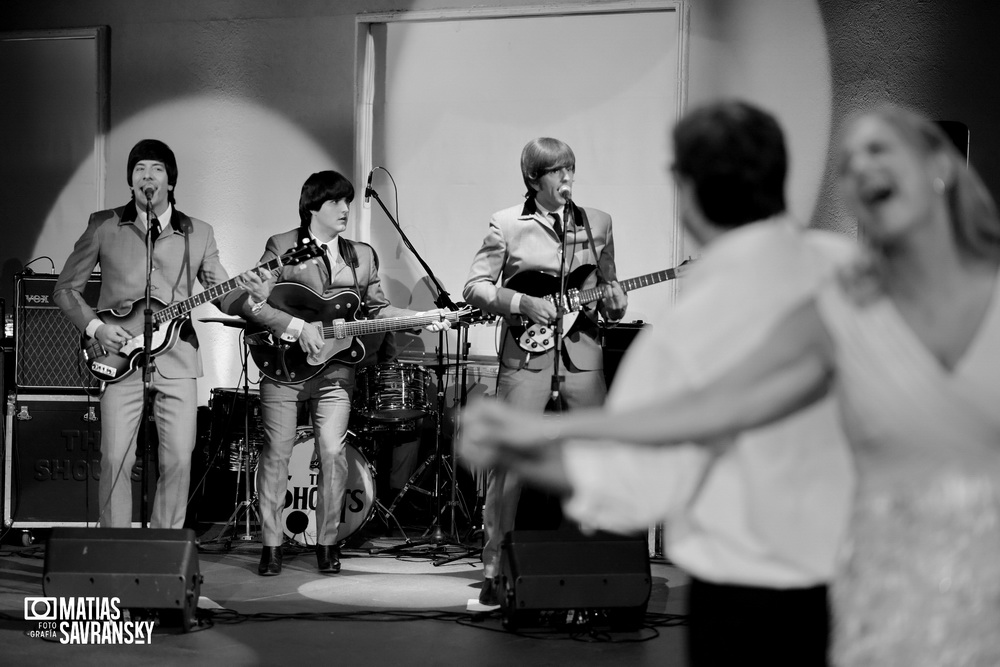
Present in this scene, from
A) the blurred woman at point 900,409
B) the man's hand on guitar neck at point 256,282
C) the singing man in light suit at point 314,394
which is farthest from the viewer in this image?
the singing man in light suit at point 314,394

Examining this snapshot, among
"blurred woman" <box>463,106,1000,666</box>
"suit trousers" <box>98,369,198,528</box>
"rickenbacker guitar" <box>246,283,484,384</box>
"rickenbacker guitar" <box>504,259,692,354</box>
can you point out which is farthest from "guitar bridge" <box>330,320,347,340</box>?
"blurred woman" <box>463,106,1000,666</box>

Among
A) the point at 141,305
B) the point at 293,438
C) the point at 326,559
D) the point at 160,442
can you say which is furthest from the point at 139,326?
the point at 326,559

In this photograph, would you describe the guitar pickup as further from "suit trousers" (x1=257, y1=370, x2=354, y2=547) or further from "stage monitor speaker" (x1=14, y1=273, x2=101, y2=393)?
"stage monitor speaker" (x1=14, y1=273, x2=101, y2=393)

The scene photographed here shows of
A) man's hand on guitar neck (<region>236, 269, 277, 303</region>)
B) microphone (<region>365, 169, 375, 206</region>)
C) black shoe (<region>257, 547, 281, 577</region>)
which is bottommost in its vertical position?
black shoe (<region>257, 547, 281, 577</region>)

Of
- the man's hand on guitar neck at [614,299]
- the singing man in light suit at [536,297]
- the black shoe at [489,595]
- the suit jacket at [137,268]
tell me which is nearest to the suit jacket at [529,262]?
the singing man in light suit at [536,297]

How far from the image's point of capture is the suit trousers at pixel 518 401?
5105 millimetres

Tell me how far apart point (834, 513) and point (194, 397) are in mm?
4209

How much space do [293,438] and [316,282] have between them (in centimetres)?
88

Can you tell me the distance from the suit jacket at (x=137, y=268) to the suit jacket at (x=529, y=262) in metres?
1.42

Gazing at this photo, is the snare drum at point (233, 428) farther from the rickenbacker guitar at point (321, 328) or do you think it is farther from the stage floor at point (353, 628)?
the rickenbacker guitar at point (321, 328)

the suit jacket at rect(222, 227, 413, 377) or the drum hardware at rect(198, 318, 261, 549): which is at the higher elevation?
the suit jacket at rect(222, 227, 413, 377)

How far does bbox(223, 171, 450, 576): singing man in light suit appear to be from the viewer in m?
5.90

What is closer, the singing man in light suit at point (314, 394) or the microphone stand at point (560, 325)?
the microphone stand at point (560, 325)

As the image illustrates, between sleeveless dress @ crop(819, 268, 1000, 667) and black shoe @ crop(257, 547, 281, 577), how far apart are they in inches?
187
